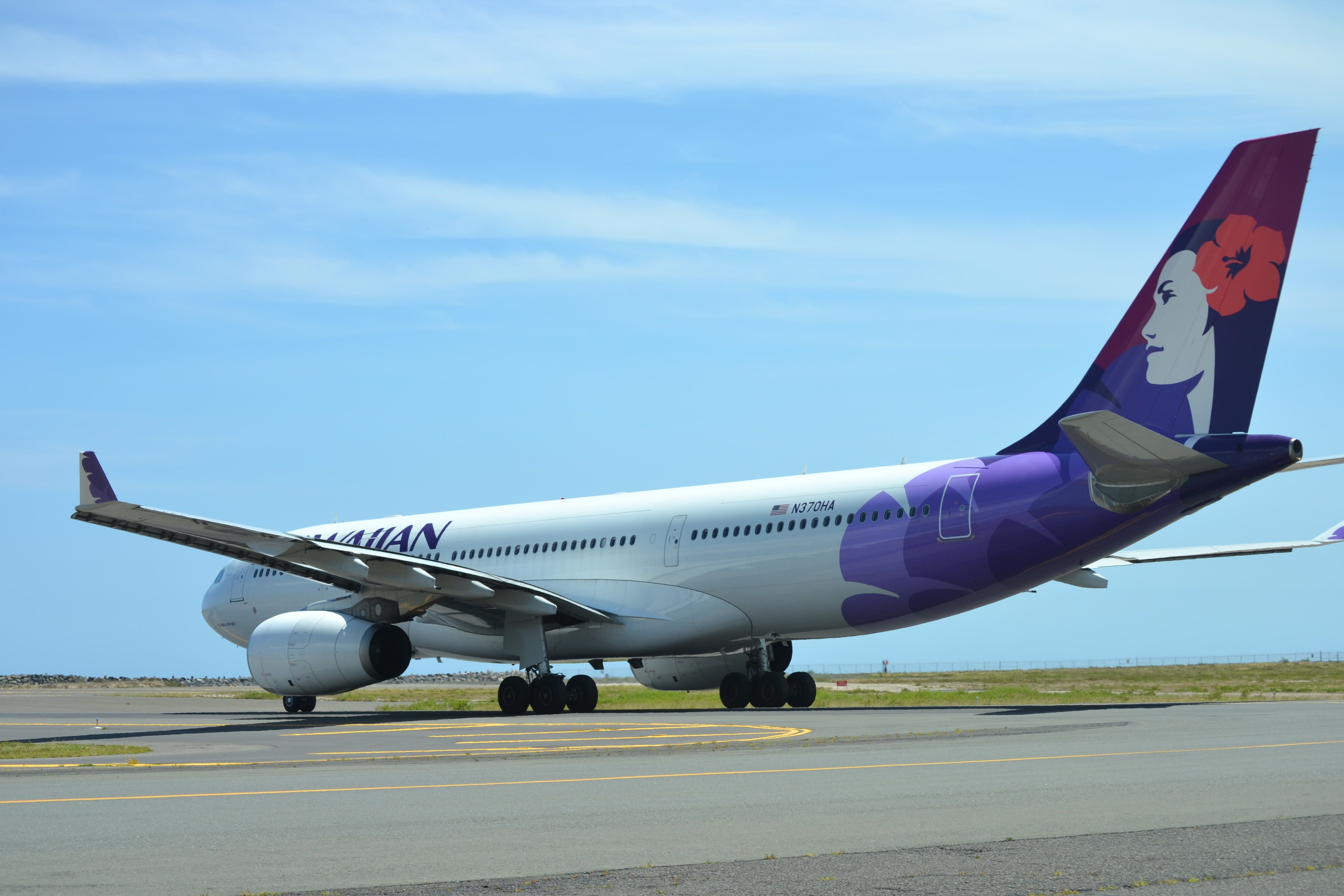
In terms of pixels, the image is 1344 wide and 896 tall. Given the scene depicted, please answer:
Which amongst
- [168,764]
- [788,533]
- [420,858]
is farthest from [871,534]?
[420,858]

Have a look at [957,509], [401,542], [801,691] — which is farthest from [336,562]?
[957,509]

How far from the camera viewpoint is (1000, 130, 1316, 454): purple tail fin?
845 inches

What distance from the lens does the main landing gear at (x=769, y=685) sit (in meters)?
28.5

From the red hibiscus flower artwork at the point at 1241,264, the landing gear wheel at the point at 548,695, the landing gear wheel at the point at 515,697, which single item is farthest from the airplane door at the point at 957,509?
the landing gear wheel at the point at 515,697

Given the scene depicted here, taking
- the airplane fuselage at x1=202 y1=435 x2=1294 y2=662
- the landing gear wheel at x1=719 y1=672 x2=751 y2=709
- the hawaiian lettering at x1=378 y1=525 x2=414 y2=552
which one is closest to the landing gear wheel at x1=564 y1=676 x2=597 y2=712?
the airplane fuselage at x1=202 y1=435 x2=1294 y2=662

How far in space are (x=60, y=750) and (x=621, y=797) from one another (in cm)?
973

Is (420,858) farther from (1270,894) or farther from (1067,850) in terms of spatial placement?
(1270,894)

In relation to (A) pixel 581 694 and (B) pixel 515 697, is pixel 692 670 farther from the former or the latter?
(B) pixel 515 697

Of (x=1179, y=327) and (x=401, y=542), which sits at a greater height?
(x=1179, y=327)

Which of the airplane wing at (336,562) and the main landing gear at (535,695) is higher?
the airplane wing at (336,562)

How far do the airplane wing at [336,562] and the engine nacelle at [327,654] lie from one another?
66cm

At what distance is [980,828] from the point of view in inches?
355

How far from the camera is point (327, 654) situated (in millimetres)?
26656

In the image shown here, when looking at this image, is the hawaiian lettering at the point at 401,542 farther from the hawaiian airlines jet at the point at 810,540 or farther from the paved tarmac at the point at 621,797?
the paved tarmac at the point at 621,797
